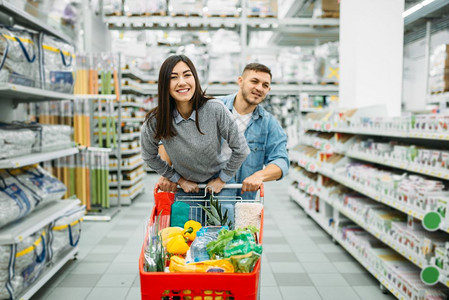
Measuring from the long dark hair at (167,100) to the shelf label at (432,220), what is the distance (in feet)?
5.04

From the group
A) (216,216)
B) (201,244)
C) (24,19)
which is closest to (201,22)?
(24,19)

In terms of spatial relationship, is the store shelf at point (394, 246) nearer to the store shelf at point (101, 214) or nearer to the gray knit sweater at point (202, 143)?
the gray knit sweater at point (202, 143)

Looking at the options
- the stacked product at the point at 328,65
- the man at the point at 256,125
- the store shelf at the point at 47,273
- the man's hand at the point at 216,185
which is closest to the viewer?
the man's hand at the point at 216,185

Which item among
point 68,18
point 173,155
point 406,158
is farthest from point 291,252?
point 68,18

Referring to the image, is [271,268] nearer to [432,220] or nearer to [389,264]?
[389,264]

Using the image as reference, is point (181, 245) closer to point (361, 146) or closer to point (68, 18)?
point (361, 146)

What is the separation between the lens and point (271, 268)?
3602 mm

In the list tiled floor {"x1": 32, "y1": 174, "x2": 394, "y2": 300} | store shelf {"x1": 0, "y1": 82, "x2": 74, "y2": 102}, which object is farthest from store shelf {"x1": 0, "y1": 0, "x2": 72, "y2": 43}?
tiled floor {"x1": 32, "y1": 174, "x2": 394, "y2": 300}

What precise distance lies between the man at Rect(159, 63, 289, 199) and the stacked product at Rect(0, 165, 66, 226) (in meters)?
1.20

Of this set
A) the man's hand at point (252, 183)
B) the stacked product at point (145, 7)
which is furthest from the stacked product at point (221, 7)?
the man's hand at point (252, 183)

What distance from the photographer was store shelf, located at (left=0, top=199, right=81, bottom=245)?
2.43 m

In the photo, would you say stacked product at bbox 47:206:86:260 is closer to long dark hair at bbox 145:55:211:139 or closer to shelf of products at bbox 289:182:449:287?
long dark hair at bbox 145:55:211:139

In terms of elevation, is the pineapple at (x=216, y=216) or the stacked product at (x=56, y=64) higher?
the stacked product at (x=56, y=64)

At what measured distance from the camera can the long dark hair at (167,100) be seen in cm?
165
